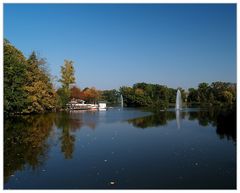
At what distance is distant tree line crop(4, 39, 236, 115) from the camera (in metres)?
25.3

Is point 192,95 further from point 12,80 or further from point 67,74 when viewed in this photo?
point 12,80

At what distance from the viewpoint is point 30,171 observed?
26.6ft

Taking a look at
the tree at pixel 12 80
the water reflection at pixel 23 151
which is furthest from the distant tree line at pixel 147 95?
the water reflection at pixel 23 151

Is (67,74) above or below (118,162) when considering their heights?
above

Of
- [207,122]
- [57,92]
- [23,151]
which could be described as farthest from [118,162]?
[57,92]

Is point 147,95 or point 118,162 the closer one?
point 118,162

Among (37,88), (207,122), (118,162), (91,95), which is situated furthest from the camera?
(91,95)

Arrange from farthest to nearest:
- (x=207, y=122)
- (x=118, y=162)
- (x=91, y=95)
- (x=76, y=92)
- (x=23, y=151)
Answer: (x=91, y=95) → (x=76, y=92) → (x=207, y=122) → (x=23, y=151) → (x=118, y=162)

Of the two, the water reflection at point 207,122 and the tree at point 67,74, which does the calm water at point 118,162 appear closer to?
the water reflection at point 207,122

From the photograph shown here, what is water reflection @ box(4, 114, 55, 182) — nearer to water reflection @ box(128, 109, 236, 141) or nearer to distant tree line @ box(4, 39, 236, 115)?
water reflection @ box(128, 109, 236, 141)

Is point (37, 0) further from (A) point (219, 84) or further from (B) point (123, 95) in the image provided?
(A) point (219, 84)

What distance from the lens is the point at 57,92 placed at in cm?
4356

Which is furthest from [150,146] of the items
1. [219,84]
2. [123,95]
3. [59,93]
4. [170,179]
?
[219,84]

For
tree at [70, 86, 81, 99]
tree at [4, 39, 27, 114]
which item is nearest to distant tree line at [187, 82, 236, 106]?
tree at [70, 86, 81, 99]
